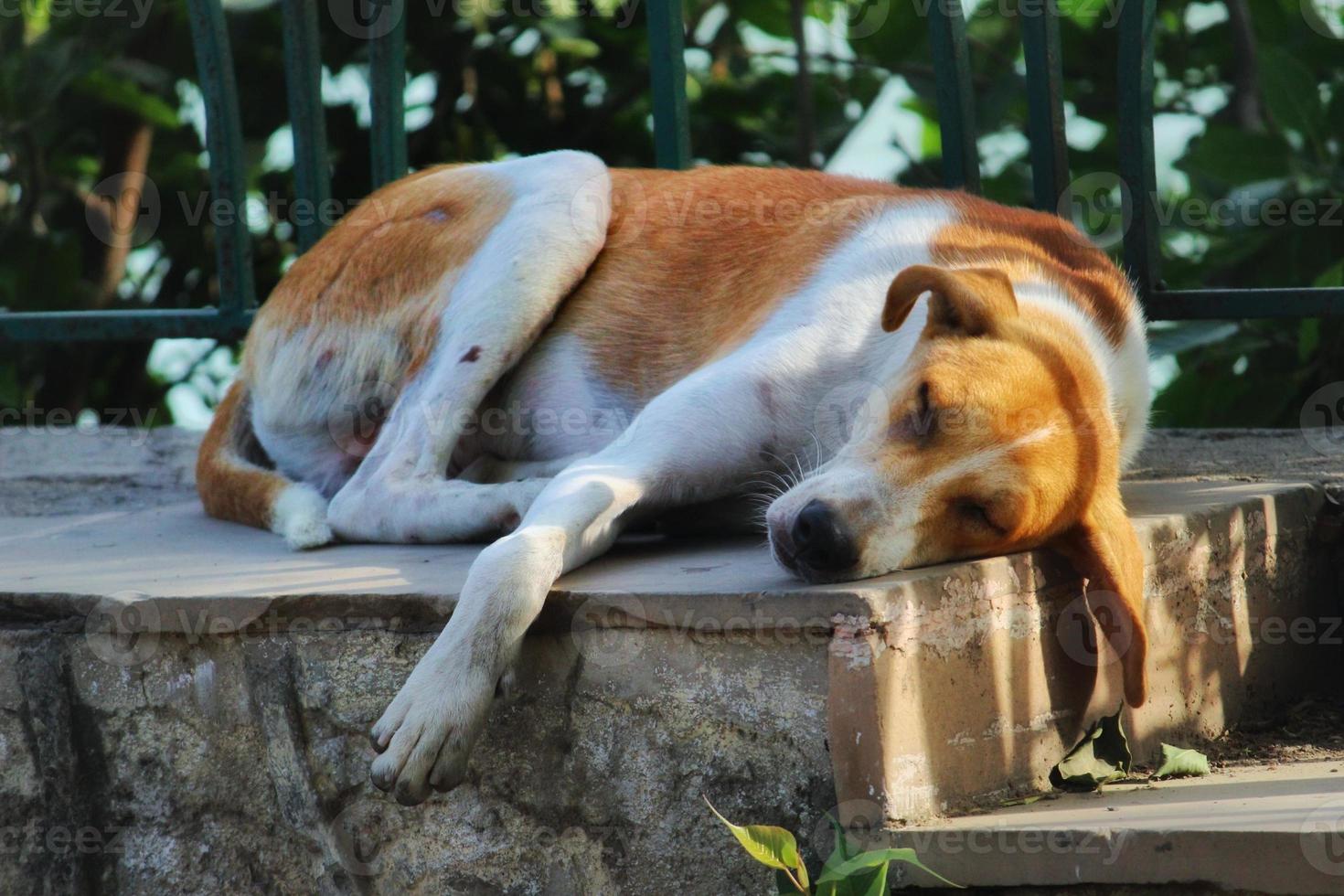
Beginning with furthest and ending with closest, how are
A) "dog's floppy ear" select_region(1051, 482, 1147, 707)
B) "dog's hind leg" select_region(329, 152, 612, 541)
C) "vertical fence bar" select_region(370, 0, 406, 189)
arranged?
1. "vertical fence bar" select_region(370, 0, 406, 189)
2. "dog's hind leg" select_region(329, 152, 612, 541)
3. "dog's floppy ear" select_region(1051, 482, 1147, 707)

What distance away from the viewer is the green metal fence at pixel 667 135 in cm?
319

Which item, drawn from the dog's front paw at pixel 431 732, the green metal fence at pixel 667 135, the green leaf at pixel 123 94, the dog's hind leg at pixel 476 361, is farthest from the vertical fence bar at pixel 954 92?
the green leaf at pixel 123 94

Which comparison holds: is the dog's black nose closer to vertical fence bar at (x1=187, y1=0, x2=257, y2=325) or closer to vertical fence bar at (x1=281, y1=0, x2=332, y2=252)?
vertical fence bar at (x1=281, y1=0, x2=332, y2=252)

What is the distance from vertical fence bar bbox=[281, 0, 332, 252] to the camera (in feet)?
12.1

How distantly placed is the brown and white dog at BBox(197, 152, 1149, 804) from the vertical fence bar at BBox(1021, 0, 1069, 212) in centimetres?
29

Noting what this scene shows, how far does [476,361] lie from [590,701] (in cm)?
116

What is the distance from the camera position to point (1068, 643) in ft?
7.73

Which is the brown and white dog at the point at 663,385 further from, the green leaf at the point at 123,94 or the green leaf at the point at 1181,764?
the green leaf at the point at 123,94

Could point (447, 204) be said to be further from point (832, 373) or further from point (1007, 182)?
point (1007, 182)

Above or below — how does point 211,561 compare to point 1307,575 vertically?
above

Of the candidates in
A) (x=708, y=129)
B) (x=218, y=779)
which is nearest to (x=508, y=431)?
(x=218, y=779)

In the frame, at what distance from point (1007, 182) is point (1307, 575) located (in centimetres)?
200

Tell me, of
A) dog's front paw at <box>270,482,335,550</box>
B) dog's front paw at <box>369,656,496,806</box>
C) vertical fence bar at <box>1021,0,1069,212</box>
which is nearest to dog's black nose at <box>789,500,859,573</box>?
dog's front paw at <box>369,656,496,806</box>

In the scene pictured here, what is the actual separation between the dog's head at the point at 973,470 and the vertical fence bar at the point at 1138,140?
84 centimetres
